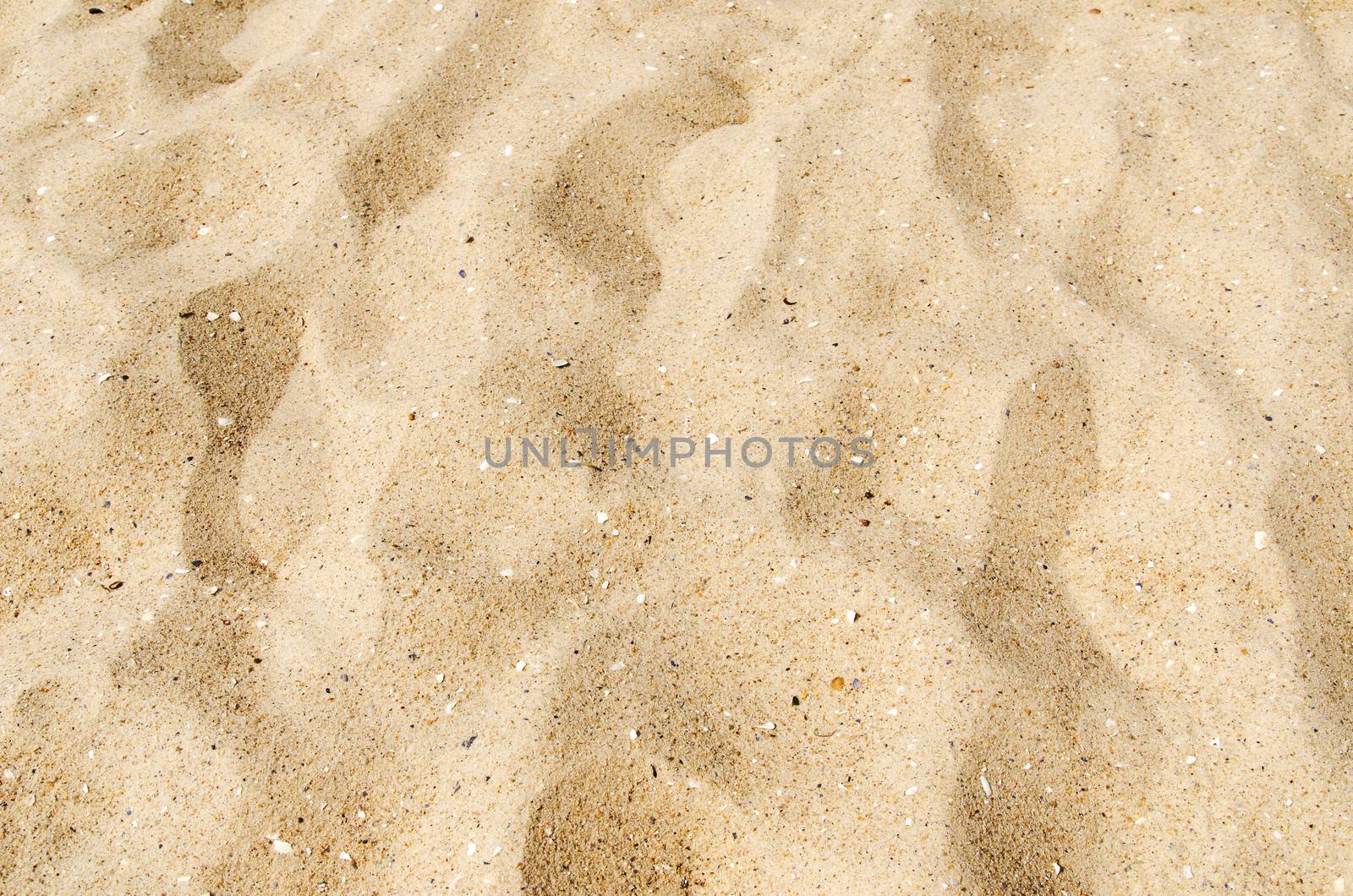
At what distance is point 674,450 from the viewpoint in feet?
4.90

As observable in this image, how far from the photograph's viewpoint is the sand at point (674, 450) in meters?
1.23

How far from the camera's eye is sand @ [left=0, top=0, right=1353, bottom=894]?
4.05ft

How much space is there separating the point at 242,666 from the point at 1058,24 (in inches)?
70.4

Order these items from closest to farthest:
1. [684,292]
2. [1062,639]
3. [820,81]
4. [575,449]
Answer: [1062,639] → [575,449] → [684,292] → [820,81]

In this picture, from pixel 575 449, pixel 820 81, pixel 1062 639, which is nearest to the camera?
pixel 1062 639

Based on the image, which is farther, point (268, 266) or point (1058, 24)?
point (1058, 24)

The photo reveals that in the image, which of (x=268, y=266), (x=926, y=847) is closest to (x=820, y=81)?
(x=268, y=266)

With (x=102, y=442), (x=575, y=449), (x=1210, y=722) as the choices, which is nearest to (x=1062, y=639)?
(x=1210, y=722)

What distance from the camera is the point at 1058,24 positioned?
1.93 metres

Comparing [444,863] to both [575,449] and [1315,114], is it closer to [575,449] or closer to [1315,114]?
[575,449]

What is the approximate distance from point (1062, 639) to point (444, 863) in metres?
0.82

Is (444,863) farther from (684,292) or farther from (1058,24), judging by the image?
(1058,24)

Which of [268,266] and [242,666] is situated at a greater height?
[268,266]

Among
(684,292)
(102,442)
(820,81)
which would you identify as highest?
(820,81)
